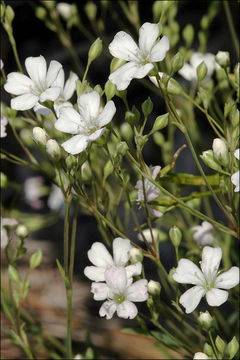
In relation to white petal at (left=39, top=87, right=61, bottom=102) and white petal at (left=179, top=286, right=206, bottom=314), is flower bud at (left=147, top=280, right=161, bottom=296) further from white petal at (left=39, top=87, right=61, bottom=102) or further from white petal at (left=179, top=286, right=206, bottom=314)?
white petal at (left=39, top=87, right=61, bottom=102)

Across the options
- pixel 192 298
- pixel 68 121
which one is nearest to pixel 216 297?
pixel 192 298

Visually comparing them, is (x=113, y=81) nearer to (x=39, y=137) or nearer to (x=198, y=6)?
(x=39, y=137)

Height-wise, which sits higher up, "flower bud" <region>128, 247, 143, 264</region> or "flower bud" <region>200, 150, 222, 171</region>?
"flower bud" <region>200, 150, 222, 171</region>

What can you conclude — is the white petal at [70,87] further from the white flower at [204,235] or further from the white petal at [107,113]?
the white flower at [204,235]

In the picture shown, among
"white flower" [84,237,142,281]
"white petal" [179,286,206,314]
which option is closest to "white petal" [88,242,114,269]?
"white flower" [84,237,142,281]

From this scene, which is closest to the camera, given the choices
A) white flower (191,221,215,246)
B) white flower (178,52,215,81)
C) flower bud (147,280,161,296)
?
flower bud (147,280,161,296)
